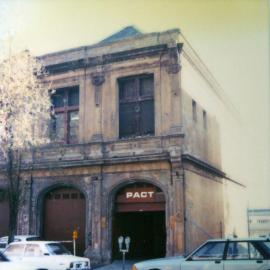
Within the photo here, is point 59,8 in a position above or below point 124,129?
above

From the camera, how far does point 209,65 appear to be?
1394cm

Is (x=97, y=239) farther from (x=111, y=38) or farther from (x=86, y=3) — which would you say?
(x=86, y=3)

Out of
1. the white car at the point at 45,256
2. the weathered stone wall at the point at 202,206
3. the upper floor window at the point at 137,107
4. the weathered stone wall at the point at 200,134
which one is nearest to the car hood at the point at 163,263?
the white car at the point at 45,256

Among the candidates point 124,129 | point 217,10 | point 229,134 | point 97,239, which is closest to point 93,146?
point 124,129

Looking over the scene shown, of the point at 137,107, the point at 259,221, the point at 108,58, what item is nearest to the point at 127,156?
the point at 137,107

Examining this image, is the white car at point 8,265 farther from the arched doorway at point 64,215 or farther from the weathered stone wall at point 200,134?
the weathered stone wall at point 200,134

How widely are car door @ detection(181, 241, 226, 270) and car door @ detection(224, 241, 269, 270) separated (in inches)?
6.0

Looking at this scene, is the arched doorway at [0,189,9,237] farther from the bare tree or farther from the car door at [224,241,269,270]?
the car door at [224,241,269,270]

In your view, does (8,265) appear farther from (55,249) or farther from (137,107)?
(137,107)

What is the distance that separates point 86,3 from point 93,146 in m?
6.57

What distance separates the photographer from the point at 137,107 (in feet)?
60.6

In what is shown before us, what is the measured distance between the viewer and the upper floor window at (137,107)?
18188mm

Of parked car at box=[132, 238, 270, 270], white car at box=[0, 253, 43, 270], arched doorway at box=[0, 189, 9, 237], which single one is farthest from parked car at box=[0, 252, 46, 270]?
arched doorway at box=[0, 189, 9, 237]

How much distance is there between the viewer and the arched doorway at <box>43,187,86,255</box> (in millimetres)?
18578
